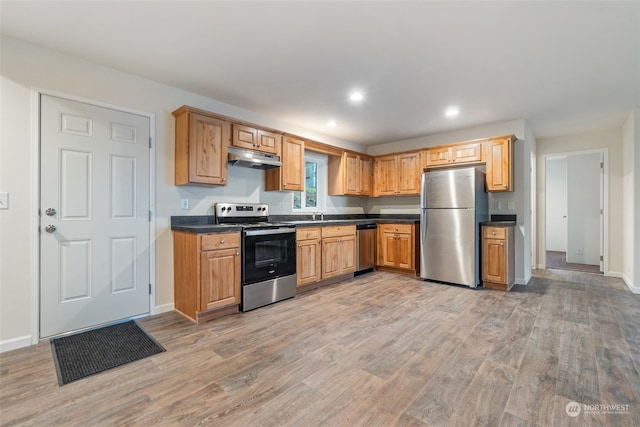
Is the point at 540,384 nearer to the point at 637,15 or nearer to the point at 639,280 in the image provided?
the point at 637,15

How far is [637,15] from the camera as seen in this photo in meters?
2.01

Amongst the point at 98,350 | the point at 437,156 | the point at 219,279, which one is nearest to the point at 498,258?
the point at 437,156

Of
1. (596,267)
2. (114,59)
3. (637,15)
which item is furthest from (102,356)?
(596,267)

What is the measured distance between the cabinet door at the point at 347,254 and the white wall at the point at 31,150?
2340 mm

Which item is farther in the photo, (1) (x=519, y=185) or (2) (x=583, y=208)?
(2) (x=583, y=208)

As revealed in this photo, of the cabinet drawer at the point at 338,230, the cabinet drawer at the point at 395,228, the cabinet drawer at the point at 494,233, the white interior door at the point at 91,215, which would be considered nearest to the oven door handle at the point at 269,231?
the cabinet drawer at the point at 338,230

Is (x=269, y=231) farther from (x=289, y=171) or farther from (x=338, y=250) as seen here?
(x=338, y=250)

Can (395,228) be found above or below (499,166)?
below

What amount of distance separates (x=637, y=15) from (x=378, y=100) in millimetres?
2134

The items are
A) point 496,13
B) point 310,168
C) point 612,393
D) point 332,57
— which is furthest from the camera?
point 310,168

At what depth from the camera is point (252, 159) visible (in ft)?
11.6

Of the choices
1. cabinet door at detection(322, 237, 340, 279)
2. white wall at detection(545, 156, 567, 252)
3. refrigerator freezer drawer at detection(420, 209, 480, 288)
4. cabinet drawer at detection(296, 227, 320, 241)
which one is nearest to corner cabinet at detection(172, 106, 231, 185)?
cabinet drawer at detection(296, 227, 320, 241)

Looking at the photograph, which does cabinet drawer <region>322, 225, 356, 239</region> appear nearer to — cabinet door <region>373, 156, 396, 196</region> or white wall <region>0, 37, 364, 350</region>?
cabinet door <region>373, 156, 396, 196</region>

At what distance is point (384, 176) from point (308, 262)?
2.54 m
